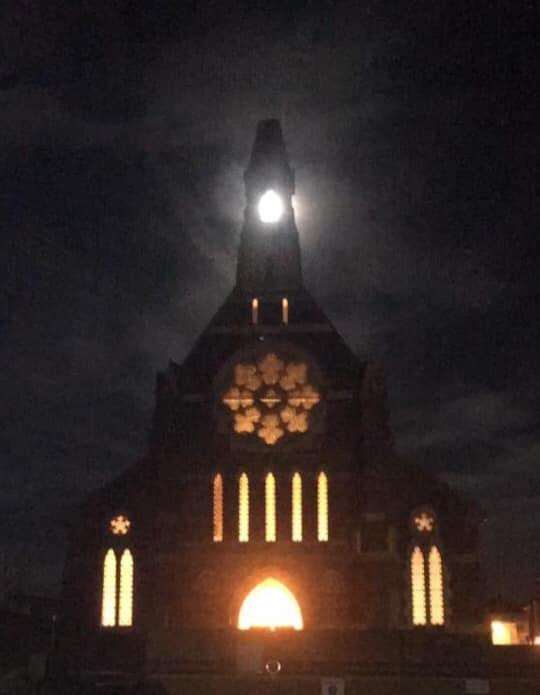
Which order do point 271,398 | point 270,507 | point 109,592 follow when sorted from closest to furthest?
point 109,592 → point 270,507 → point 271,398

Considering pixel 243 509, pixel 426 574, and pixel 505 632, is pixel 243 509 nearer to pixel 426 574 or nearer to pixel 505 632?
pixel 426 574

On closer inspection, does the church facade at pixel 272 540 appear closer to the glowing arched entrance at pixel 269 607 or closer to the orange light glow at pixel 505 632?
the glowing arched entrance at pixel 269 607

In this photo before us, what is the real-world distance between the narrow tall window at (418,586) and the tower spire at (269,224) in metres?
11.9

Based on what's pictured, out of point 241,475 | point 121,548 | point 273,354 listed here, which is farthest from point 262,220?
point 121,548

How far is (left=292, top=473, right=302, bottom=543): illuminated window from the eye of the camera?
1540 inches

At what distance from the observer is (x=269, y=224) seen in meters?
47.9

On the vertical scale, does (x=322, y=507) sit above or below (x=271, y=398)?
below

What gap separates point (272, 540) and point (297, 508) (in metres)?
1.42

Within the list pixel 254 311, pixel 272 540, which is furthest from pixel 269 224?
pixel 272 540

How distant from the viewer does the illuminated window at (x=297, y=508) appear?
128 ft

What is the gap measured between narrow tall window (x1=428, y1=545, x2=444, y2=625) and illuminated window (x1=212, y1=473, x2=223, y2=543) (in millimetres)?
7409

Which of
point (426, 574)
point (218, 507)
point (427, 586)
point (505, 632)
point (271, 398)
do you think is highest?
point (271, 398)

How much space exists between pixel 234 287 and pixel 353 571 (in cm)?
1314

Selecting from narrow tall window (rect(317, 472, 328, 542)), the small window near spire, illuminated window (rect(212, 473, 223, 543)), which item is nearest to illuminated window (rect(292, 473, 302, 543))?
narrow tall window (rect(317, 472, 328, 542))
